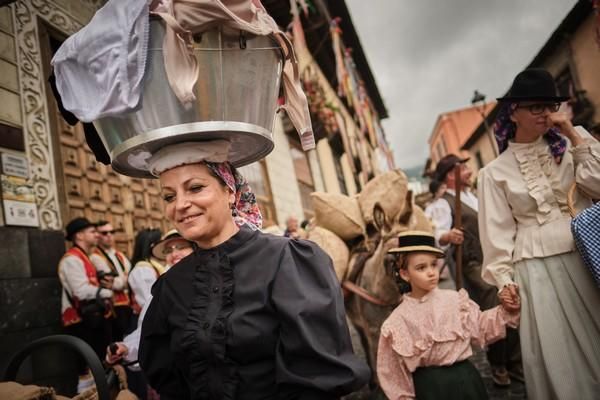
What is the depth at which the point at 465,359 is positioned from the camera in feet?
8.38

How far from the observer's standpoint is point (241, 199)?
195 centimetres

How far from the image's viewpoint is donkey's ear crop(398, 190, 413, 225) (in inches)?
151

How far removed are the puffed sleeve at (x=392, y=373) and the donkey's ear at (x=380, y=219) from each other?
1.19 meters

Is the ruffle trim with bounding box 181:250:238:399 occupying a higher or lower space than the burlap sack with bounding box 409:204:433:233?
lower

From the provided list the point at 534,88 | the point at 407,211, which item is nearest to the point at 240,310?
the point at 534,88

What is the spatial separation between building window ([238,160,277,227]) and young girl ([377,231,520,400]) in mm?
6838

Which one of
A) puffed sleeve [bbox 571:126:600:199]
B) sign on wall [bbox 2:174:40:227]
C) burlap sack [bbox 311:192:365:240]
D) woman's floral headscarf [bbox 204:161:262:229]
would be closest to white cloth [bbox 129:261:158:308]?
sign on wall [bbox 2:174:40:227]

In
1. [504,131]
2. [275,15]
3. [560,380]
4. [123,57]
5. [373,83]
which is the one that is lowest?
[560,380]

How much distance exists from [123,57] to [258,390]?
4.19 feet

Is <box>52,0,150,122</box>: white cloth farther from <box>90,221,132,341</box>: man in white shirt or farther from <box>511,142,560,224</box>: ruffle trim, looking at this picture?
<box>90,221,132,341</box>: man in white shirt

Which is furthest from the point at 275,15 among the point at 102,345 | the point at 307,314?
the point at 307,314

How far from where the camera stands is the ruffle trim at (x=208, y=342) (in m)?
1.52

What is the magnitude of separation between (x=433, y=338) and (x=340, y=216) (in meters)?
2.15

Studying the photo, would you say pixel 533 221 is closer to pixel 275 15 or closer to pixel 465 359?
pixel 465 359
